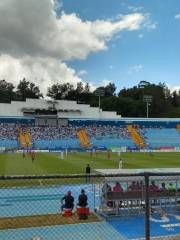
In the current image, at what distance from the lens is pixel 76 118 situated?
308 ft

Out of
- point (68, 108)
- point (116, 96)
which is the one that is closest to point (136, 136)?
point (68, 108)

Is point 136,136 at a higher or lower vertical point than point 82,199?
higher

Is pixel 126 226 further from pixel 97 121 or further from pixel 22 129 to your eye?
pixel 97 121

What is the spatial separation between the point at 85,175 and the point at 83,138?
72857 millimetres

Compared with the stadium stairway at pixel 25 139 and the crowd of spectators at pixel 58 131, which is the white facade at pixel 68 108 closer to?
the crowd of spectators at pixel 58 131

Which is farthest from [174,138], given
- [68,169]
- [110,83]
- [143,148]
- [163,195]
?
[110,83]

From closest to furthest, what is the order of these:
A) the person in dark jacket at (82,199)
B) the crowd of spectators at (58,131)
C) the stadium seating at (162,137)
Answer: the person in dark jacket at (82,199)
the stadium seating at (162,137)
the crowd of spectators at (58,131)

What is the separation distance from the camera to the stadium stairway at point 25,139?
72.2 metres

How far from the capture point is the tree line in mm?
121238

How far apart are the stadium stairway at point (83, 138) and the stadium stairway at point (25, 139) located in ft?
31.7

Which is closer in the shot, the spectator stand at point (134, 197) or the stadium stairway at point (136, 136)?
the spectator stand at point (134, 197)

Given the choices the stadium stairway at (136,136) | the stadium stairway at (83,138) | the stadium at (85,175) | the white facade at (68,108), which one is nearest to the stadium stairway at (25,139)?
the stadium at (85,175)

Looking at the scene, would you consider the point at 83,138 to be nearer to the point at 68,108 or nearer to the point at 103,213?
the point at 68,108

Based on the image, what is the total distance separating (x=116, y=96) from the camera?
133000 millimetres
